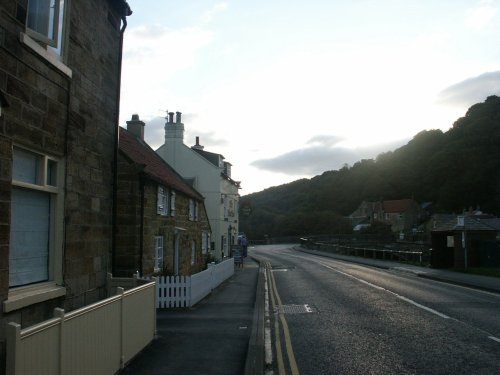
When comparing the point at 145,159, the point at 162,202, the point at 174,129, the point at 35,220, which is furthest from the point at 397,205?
the point at 35,220

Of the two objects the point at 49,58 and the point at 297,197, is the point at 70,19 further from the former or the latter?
the point at 297,197

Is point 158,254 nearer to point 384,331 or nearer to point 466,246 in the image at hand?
point 384,331

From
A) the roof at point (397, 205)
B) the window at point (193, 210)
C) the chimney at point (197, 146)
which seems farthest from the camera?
the roof at point (397, 205)

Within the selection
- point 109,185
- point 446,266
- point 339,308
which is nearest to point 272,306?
point 339,308

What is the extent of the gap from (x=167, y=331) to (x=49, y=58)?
6.52 m

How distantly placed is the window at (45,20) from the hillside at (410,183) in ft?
249

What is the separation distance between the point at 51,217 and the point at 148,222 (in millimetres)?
8756

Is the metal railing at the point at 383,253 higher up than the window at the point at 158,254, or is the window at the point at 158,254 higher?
the window at the point at 158,254

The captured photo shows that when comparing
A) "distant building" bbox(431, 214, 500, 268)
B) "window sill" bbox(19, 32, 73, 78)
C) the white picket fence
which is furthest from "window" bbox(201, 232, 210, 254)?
"window sill" bbox(19, 32, 73, 78)

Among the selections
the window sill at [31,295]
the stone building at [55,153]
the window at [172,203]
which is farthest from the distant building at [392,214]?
the window sill at [31,295]

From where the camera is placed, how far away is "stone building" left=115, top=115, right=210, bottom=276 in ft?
50.2

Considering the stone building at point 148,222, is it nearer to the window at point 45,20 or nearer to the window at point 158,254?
the window at point 158,254

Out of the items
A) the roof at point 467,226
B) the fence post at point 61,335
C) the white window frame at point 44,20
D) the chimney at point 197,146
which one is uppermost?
the chimney at point 197,146

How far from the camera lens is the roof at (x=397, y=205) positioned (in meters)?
121
